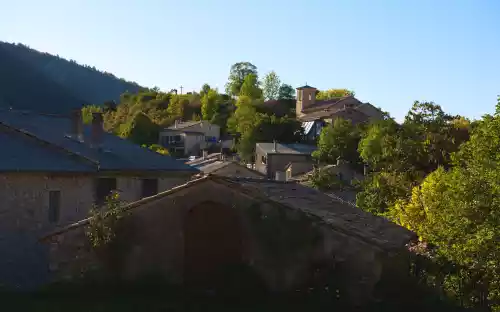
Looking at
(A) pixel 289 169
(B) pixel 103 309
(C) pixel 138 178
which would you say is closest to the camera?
(B) pixel 103 309

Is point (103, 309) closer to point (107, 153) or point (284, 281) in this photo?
point (284, 281)

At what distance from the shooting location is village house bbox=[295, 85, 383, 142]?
90.4 meters

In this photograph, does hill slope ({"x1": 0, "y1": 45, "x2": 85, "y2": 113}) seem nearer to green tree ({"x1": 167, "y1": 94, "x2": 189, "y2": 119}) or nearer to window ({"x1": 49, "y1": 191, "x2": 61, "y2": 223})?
green tree ({"x1": 167, "y1": 94, "x2": 189, "y2": 119})

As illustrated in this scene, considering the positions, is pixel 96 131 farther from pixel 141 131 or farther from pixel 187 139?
pixel 141 131

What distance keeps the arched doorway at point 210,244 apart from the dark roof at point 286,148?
56.5m

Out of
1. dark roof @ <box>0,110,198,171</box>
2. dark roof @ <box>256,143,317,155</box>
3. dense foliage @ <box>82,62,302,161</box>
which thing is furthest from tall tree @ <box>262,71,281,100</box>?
dark roof @ <box>0,110,198,171</box>

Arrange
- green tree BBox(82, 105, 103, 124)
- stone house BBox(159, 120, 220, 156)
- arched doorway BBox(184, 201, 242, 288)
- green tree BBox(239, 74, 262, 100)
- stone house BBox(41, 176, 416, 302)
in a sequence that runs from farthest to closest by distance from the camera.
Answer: green tree BBox(239, 74, 262, 100) < stone house BBox(159, 120, 220, 156) < green tree BBox(82, 105, 103, 124) < arched doorway BBox(184, 201, 242, 288) < stone house BBox(41, 176, 416, 302)

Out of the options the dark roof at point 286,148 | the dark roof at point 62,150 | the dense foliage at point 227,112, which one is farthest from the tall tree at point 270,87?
the dark roof at point 62,150

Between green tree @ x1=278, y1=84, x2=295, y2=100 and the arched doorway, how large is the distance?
11129 cm

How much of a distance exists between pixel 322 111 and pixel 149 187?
76.9 metres

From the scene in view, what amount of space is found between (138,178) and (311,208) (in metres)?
10.9

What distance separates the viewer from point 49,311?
49.3ft

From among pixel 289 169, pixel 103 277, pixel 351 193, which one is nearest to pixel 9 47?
pixel 289 169

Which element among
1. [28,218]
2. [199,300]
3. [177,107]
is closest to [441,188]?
[28,218]
